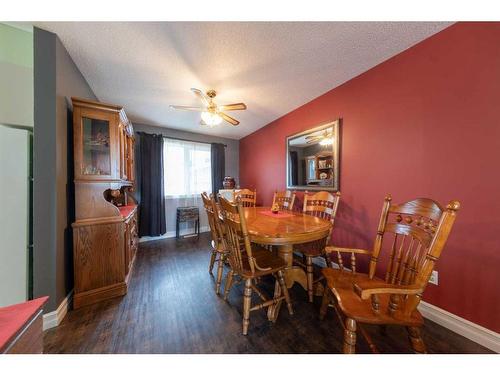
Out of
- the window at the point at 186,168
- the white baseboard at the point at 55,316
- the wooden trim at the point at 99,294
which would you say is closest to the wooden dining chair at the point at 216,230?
the wooden trim at the point at 99,294

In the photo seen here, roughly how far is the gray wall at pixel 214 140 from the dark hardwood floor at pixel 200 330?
2.97m

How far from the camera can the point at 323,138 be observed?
2.44m

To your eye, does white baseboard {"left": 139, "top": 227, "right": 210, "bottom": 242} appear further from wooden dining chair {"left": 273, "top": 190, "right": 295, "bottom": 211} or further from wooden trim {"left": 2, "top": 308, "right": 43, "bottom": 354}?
wooden trim {"left": 2, "top": 308, "right": 43, "bottom": 354}

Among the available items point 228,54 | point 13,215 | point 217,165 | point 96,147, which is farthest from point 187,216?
point 228,54

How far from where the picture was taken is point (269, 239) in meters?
1.31

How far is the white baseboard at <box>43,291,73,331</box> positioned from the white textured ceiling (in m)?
2.20

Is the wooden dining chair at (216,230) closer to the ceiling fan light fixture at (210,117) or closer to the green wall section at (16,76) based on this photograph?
the ceiling fan light fixture at (210,117)

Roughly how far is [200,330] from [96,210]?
1427 mm

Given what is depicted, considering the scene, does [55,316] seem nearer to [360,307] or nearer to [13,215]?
[13,215]

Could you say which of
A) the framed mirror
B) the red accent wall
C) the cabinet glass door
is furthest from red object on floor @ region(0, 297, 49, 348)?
the framed mirror

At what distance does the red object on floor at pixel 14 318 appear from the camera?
513mm

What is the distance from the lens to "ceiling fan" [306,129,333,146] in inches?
92.4
